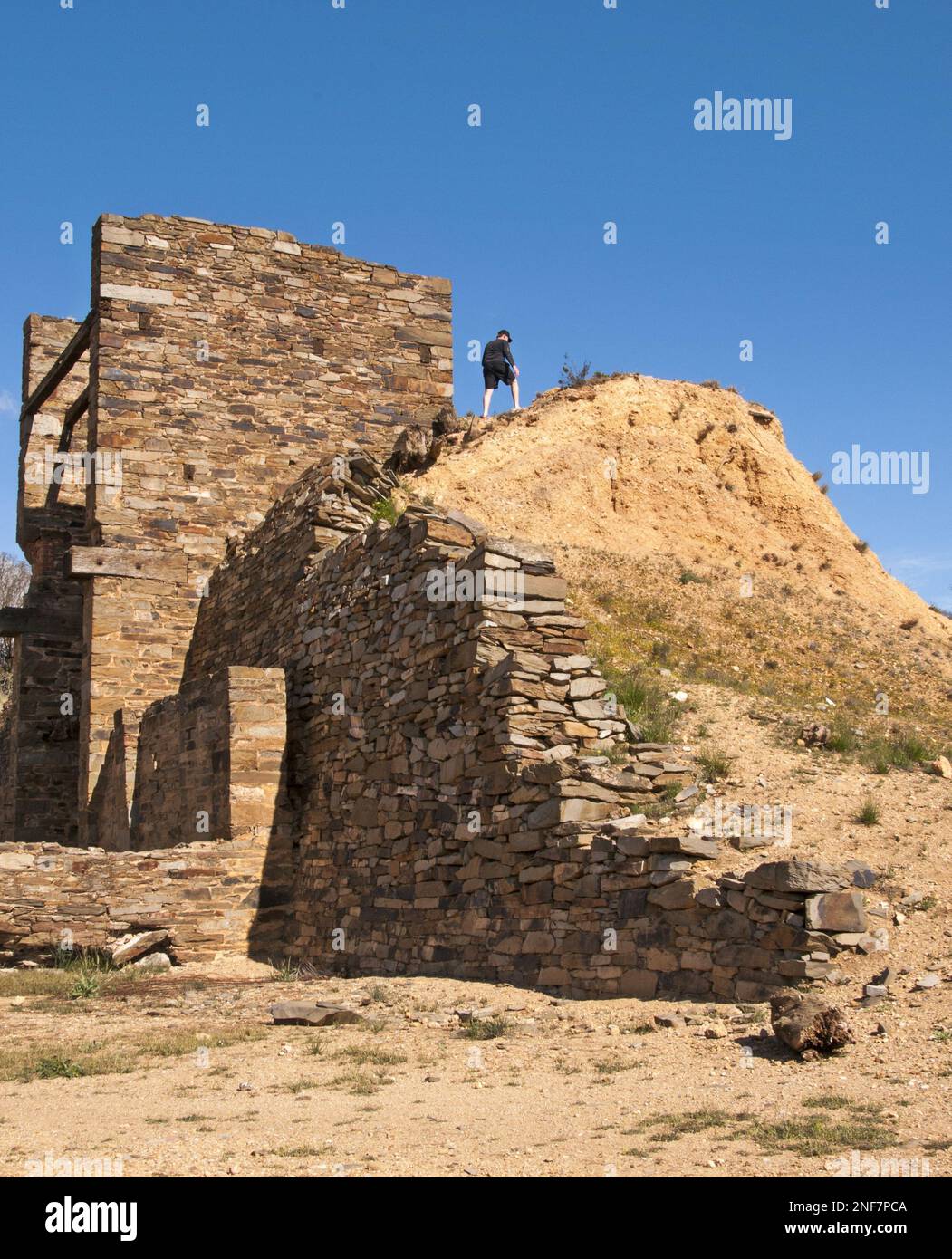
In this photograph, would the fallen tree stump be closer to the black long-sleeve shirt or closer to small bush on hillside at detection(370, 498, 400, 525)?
small bush on hillside at detection(370, 498, 400, 525)

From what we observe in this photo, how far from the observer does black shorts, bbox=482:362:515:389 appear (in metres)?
22.0

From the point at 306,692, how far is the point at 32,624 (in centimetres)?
934

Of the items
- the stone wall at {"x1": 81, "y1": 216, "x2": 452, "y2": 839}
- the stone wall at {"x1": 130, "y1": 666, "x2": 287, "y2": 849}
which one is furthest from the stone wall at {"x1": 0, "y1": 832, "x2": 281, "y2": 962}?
the stone wall at {"x1": 81, "y1": 216, "x2": 452, "y2": 839}

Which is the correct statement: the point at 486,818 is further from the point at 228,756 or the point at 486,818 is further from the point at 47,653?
the point at 47,653

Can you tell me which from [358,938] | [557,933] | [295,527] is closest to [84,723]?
[295,527]

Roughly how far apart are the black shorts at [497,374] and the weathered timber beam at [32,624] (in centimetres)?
826

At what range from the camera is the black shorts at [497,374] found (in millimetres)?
21984

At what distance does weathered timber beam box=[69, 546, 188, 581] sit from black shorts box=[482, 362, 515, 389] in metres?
7.19

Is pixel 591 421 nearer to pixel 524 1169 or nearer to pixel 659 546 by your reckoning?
pixel 659 546

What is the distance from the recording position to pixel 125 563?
56.1 ft

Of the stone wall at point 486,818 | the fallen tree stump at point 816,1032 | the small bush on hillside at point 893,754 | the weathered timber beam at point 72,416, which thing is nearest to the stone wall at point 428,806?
the stone wall at point 486,818

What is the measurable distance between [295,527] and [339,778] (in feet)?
12.0

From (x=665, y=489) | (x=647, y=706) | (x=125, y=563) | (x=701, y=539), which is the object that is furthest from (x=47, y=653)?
(x=647, y=706)

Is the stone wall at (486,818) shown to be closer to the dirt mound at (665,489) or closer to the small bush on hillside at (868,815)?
the small bush on hillside at (868,815)
